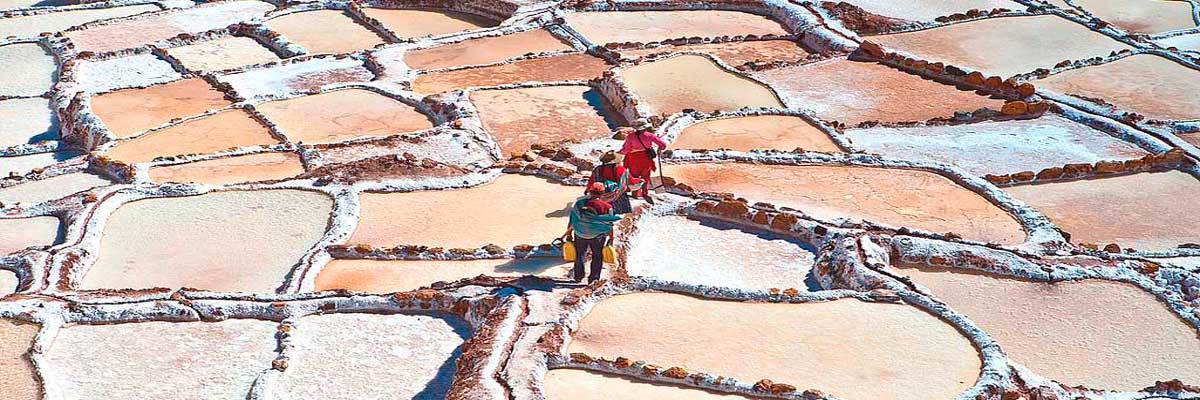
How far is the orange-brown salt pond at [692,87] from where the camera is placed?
23.2 m

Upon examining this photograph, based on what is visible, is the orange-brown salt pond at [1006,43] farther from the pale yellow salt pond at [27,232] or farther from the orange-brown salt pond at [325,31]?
the pale yellow salt pond at [27,232]

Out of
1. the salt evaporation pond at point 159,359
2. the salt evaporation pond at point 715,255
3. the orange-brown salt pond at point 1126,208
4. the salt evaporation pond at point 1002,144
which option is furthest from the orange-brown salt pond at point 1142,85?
the salt evaporation pond at point 159,359

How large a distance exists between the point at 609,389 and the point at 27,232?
953 centimetres

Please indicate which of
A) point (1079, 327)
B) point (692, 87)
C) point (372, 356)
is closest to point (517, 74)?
point (692, 87)

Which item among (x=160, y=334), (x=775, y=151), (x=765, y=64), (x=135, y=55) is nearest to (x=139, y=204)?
(x=160, y=334)

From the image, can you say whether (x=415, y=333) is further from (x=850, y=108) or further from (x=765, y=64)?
(x=765, y=64)

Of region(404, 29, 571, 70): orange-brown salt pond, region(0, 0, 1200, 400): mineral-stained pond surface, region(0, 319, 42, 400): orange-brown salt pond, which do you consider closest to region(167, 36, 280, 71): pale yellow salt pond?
region(0, 0, 1200, 400): mineral-stained pond surface

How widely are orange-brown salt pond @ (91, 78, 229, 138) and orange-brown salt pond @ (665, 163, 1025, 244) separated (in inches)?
402

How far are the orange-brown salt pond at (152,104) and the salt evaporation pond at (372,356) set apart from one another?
11074mm

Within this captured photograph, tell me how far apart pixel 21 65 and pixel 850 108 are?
1731 centimetres

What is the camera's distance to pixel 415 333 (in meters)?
13.9

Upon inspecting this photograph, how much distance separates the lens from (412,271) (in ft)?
51.9

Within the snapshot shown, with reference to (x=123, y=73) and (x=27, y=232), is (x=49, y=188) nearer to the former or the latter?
(x=27, y=232)

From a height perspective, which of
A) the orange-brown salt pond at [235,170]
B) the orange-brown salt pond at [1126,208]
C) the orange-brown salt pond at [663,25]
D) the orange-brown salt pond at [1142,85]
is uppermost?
the orange-brown salt pond at [235,170]
